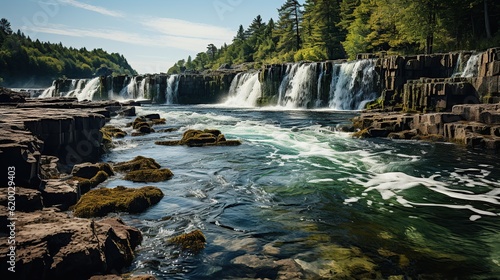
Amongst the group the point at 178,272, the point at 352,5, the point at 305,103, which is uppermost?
the point at 352,5

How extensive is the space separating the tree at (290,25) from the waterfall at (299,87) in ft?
131

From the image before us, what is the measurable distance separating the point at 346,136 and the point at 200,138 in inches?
432

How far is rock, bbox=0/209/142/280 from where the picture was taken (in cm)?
595

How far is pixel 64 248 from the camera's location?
256 inches

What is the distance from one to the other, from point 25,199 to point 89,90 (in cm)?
7731

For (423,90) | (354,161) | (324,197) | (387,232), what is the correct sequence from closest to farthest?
1. (387,232)
2. (324,197)
3. (354,161)
4. (423,90)

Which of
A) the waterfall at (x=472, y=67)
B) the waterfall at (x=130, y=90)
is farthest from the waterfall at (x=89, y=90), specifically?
the waterfall at (x=472, y=67)

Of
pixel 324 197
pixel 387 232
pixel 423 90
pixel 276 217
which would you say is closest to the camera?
pixel 387 232

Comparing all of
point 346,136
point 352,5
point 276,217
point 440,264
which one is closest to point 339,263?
point 440,264

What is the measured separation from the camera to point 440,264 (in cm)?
780

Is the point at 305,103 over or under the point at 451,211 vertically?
over

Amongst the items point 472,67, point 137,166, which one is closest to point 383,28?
point 472,67

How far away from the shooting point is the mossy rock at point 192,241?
854cm

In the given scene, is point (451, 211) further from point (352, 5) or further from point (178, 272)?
point (352, 5)
